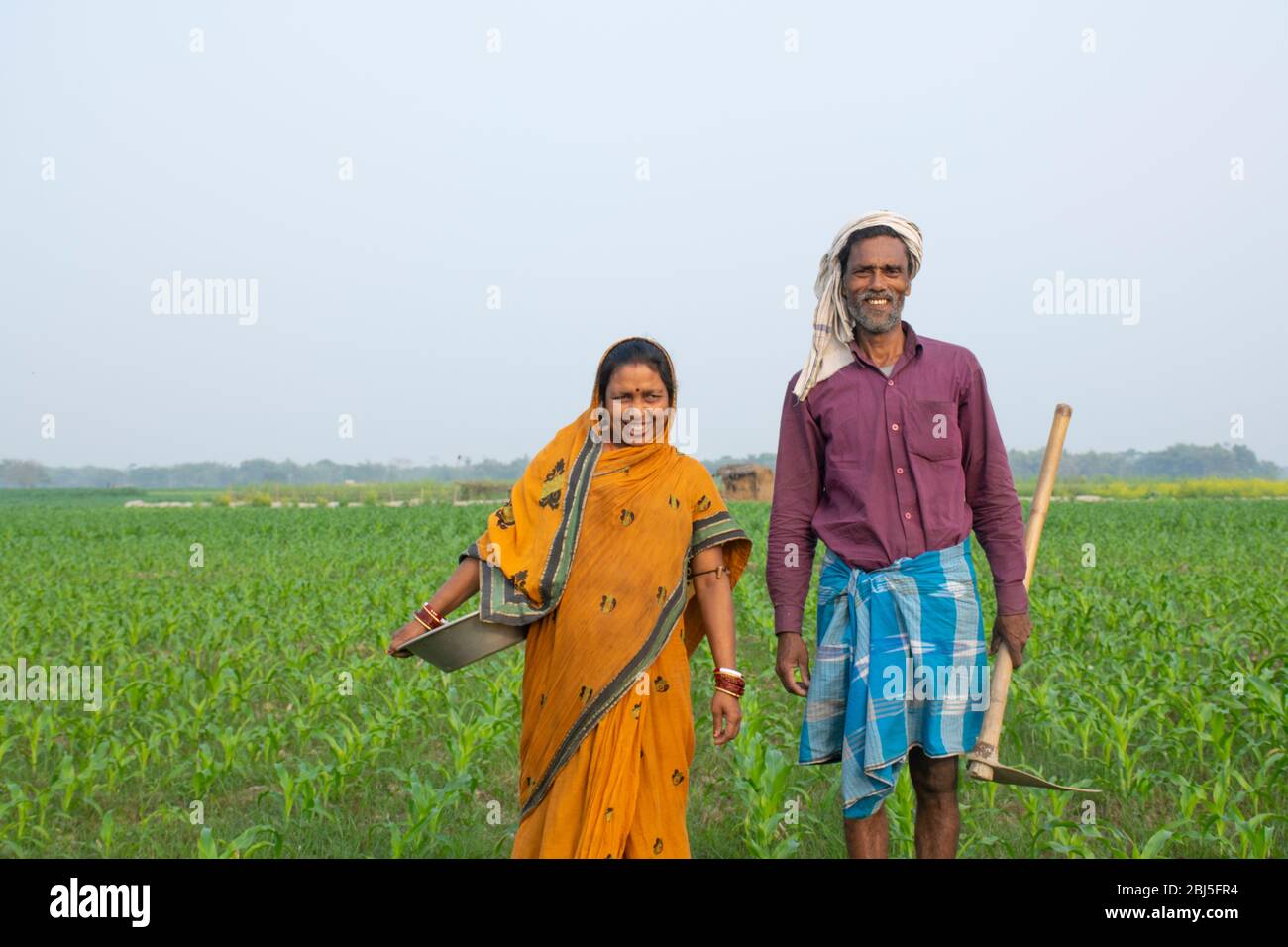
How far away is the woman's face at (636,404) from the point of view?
2.71m

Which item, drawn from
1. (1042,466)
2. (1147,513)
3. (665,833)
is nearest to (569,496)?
(665,833)

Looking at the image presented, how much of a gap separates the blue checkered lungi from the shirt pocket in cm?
28

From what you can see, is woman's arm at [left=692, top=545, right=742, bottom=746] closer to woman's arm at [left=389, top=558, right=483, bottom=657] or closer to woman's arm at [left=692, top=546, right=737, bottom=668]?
woman's arm at [left=692, top=546, right=737, bottom=668]

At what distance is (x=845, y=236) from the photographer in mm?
2910

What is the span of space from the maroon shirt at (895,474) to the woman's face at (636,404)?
1.31 ft

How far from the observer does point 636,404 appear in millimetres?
2736

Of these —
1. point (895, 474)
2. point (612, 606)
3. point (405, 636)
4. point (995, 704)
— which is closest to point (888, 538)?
→ point (895, 474)

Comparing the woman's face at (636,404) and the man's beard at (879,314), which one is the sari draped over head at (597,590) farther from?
the man's beard at (879,314)

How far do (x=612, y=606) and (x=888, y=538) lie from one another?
800mm

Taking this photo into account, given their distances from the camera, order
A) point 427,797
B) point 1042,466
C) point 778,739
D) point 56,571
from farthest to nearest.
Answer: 1. point 56,571
2. point 778,739
3. point 427,797
4. point 1042,466

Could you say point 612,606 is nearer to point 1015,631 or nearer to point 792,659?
point 792,659

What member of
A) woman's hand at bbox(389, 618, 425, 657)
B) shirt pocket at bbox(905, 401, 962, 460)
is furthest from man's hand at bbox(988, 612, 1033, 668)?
woman's hand at bbox(389, 618, 425, 657)
